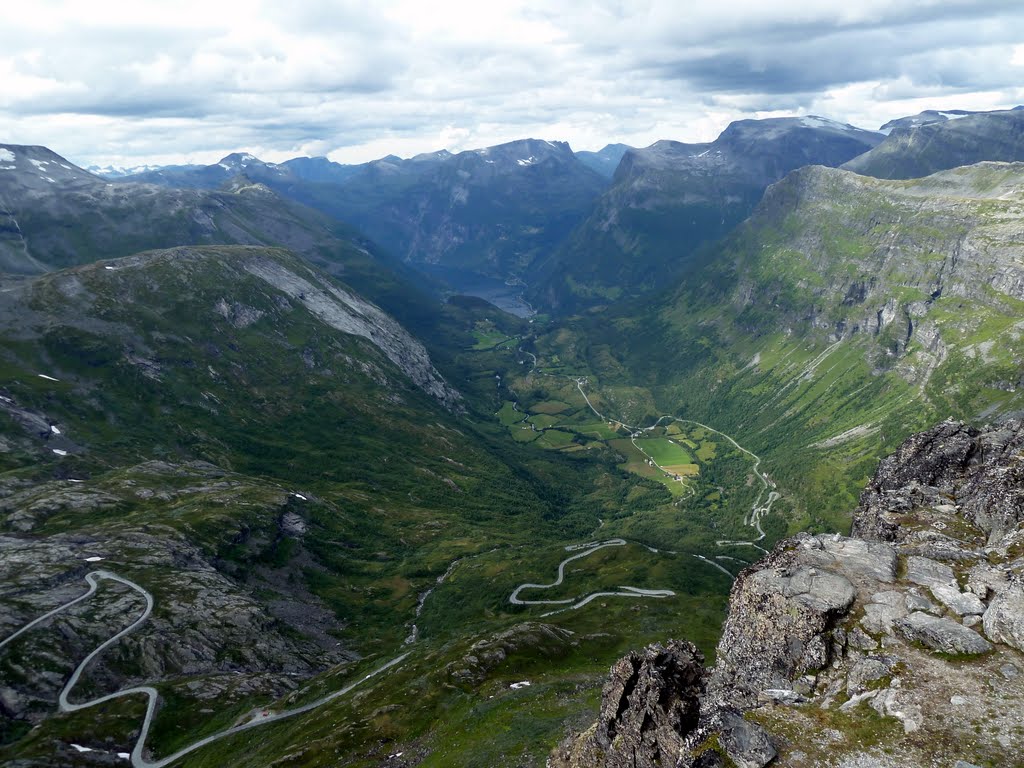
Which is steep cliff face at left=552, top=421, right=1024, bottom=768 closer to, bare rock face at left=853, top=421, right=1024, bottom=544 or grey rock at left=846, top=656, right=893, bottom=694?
grey rock at left=846, top=656, right=893, bottom=694

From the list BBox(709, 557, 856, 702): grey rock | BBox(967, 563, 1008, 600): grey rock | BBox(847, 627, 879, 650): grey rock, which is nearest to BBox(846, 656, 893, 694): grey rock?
BBox(847, 627, 879, 650): grey rock

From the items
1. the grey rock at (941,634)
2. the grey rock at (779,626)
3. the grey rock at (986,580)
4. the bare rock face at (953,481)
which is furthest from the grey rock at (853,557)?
the bare rock face at (953,481)

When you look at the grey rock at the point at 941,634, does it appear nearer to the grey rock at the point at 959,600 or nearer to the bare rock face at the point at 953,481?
the grey rock at the point at 959,600

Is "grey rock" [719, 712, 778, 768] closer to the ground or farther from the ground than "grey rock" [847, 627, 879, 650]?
closer to the ground

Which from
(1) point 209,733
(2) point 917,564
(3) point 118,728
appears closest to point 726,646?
(2) point 917,564

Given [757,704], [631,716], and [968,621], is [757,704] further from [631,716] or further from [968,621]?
[968,621]
